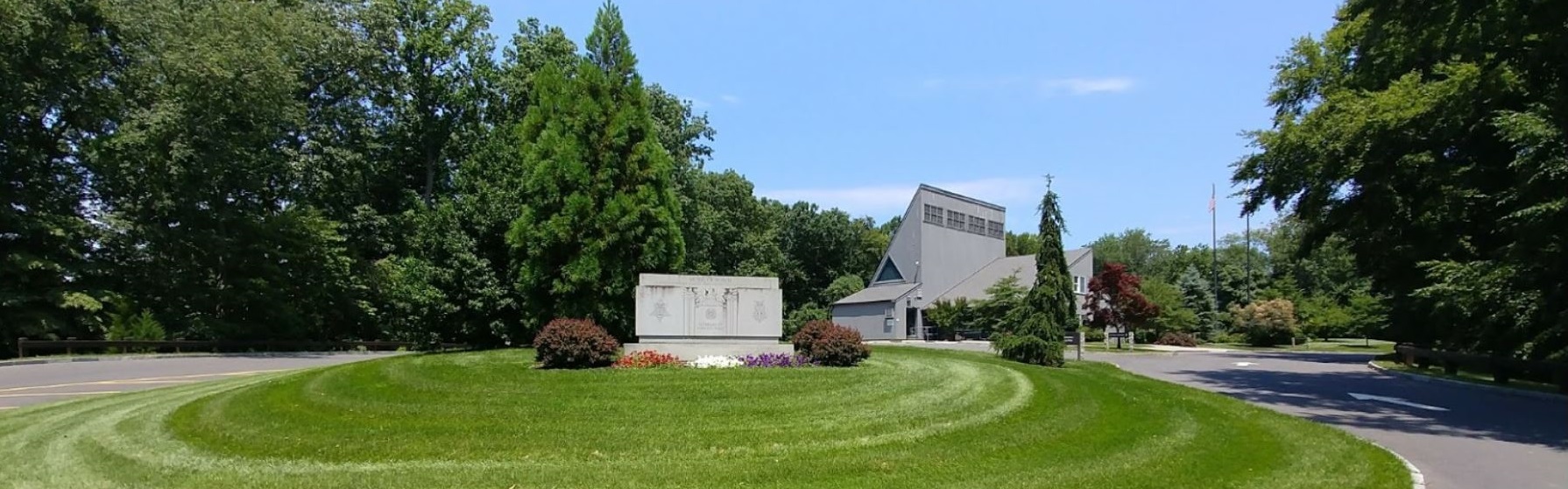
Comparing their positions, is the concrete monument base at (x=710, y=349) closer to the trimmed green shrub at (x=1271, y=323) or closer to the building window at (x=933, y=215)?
the building window at (x=933, y=215)

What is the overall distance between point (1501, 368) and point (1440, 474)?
15.1 metres

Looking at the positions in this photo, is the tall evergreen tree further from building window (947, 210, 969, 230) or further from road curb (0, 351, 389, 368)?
building window (947, 210, 969, 230)

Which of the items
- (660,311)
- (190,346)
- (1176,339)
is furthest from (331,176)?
(1176,339)

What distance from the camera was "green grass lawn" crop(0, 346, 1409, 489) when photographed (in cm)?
812

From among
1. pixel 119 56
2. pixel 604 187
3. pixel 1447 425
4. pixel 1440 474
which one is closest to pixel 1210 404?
pixel 1447 425

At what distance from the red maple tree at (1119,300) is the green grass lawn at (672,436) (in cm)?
3087

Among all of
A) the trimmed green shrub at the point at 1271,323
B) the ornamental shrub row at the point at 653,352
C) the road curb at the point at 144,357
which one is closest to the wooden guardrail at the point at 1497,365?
the ornamental shrub row at the point at 653,352

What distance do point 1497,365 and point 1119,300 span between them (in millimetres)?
23048

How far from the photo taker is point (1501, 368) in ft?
68.0

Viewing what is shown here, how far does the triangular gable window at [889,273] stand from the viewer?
6278 cm

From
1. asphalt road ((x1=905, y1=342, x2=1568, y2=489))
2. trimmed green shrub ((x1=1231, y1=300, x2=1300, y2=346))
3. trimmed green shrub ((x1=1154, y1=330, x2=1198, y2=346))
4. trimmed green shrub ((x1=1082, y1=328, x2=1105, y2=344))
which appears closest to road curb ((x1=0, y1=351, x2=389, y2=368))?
asphalt road ((x1=905, y1=342, x2=1568, y2=489))

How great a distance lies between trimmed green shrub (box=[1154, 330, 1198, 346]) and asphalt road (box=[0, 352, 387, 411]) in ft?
142

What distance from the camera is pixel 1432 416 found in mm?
14297

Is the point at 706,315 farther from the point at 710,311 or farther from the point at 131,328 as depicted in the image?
the point at 131,328
